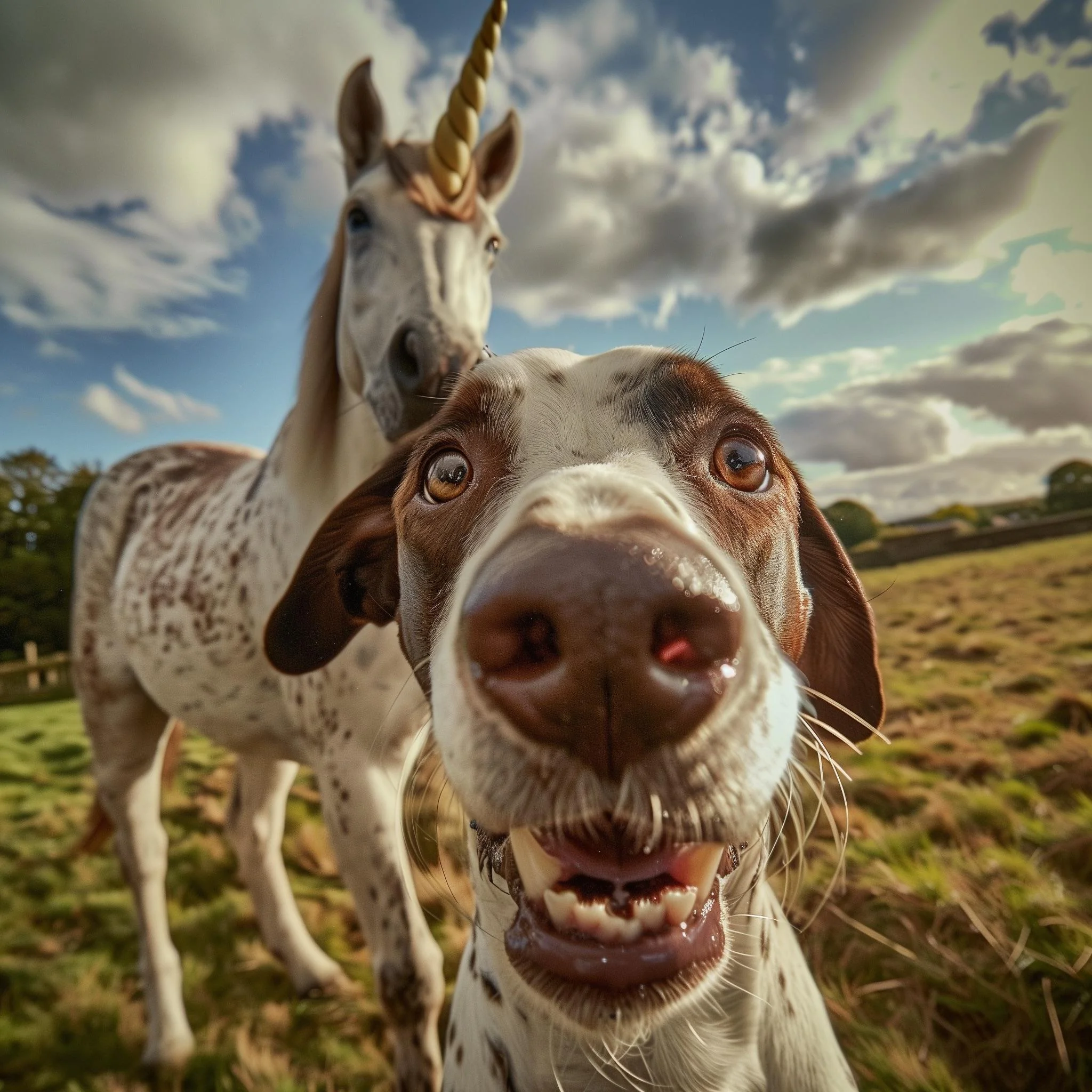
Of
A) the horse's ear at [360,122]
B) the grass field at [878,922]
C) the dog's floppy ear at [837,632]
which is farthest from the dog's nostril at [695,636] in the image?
the horse's ear at [360,122]

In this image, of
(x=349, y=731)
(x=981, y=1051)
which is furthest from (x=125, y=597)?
(x=981, y=1051)

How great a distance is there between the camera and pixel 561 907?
904mm

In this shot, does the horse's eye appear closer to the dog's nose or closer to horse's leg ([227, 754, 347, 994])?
the dog's nose

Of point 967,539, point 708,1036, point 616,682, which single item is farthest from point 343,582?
point 967,539

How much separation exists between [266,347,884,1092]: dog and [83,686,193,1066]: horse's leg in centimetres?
215

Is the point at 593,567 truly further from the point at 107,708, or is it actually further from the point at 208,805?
the point at 208,805

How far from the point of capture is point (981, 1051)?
2.12 metres

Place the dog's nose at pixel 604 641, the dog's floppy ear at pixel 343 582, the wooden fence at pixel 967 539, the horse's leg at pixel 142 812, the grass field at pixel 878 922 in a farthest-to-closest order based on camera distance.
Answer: the wooden fence at pixel 967 539
the horse's leg at pixel 142 812
the grass field at pixel 878 922
the dog's floppy ear at pixel 343 582
the dog's nose at pixel 604 641

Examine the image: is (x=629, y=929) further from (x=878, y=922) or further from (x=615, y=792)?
(x=878, y=922)

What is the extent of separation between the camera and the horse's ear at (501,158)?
3043mm

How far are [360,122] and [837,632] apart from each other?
3.00 metres

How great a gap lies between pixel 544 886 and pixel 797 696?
49 cm

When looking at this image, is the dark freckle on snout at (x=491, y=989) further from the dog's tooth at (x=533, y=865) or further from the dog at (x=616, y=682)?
the dog's tooth at (x=533, y=865)

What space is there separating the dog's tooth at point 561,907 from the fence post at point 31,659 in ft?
35.6
